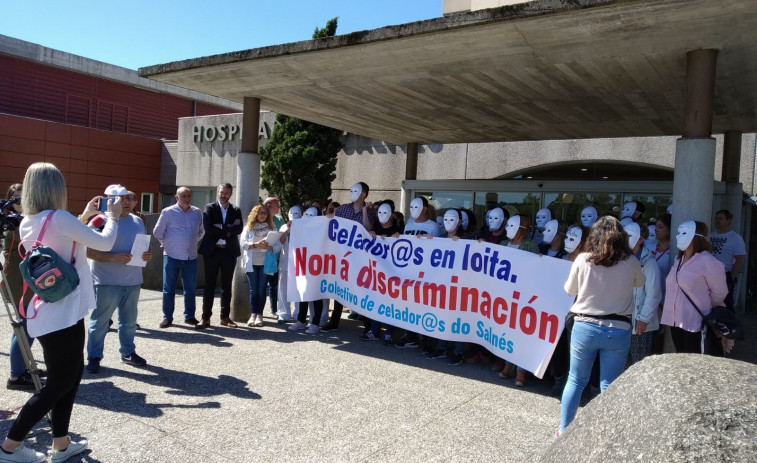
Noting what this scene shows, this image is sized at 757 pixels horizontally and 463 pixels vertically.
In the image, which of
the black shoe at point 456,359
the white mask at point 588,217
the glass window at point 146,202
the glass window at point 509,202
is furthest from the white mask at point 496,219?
the glass window at point 146,202

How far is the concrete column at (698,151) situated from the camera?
18.8 feet

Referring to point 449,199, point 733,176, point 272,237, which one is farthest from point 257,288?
point 733,176

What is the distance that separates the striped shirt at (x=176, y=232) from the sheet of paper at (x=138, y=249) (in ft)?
6.39

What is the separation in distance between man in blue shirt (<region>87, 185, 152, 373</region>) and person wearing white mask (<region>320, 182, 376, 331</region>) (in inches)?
111

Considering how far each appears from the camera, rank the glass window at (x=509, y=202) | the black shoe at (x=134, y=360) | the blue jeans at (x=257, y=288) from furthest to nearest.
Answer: the glass window at (x=509, y=202) < the blue jeans at (x=257, y=288) < the black shoe at (x=134, y=360)

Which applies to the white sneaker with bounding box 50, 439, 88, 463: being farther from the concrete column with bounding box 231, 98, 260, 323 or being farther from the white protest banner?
the concrete column with bounding box 231, 98, 260, 323

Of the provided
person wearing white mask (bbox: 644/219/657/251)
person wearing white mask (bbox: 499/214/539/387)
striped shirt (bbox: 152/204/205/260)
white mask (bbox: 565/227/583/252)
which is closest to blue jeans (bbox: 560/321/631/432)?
white mask (bbox: 565/227/583/252)

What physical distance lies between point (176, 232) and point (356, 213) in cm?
247

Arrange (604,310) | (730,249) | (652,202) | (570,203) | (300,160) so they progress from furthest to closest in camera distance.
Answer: (300,160), (570,203), (652,202), (730,249), (604,310)

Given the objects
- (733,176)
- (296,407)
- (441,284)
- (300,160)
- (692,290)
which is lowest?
(296,407)

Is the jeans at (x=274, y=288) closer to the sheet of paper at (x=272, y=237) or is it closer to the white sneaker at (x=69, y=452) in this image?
the sheet of paper at (x=272, y=237)

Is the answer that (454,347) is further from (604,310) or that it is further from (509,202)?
(509,202)

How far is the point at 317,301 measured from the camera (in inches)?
313

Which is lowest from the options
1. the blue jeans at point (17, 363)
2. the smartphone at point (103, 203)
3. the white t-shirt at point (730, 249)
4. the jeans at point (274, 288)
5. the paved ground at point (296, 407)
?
the paved ground at point (296, 407)
